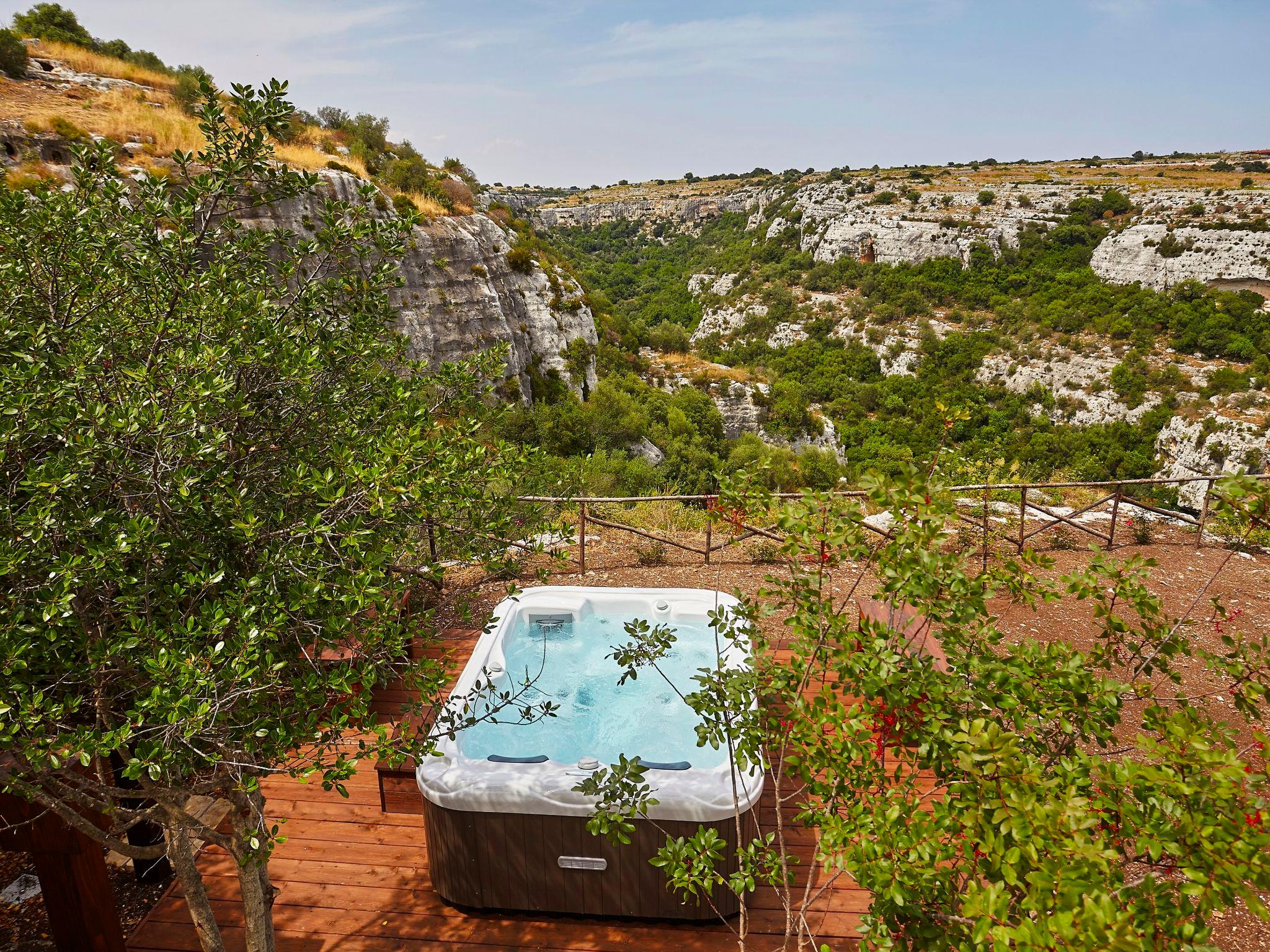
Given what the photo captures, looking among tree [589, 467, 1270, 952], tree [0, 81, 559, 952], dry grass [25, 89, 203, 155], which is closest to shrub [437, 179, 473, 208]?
dry grass [25, 89, 203, 155]

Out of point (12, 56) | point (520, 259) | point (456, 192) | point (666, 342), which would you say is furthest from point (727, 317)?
point (12, 56)

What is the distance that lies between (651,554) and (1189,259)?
36555 millimetres

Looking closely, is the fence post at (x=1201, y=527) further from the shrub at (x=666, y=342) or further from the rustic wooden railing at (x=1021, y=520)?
the shrub at (x=666, y=342)

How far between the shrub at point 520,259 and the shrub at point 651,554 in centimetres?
1300

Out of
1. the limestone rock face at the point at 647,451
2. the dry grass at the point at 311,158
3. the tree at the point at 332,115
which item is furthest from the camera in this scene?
the tree at the point at 332,115

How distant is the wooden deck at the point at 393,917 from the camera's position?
3.43 m

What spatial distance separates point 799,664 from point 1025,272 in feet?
139

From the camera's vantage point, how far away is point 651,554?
8.34 metres

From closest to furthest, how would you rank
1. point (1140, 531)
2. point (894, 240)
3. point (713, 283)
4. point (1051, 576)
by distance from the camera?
point (1051, 576), point (1140, 531), point (894, 240), point (713, 283)

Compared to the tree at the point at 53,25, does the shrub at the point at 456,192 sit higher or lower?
lower

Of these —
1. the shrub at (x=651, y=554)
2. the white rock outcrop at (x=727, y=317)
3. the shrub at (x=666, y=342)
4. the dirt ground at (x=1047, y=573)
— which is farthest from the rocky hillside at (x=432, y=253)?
the white rock outcrop at (x=727, y=317)

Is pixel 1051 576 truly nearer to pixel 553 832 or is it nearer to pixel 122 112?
pixel 553 832

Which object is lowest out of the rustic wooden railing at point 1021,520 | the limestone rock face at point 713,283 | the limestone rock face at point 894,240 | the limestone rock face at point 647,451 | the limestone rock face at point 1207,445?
the limestone rock face at point 1207,445

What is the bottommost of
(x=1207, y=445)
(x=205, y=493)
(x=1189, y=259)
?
(x=1207, y=445)
